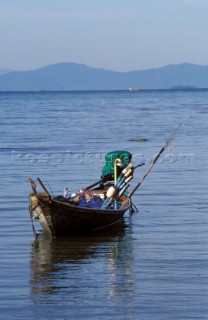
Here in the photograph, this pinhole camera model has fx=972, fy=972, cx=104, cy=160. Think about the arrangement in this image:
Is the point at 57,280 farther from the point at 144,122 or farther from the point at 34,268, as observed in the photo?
the point at 144,122

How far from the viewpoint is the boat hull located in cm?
2092

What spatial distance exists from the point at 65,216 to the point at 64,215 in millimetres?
57

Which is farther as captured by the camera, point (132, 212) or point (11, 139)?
point (11, 139)

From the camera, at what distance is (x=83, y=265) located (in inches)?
737

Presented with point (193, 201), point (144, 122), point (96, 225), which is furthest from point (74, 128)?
point (96, 225)

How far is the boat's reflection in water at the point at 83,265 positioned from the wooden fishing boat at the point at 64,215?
0.22 m

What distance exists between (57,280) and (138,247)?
3.74m

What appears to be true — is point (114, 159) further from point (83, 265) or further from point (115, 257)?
point (83, 265)

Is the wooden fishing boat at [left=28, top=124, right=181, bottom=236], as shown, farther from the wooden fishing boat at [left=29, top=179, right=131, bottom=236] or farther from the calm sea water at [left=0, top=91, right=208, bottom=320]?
the calm sea water at [left=0, top=91, right=208, bottom=320]

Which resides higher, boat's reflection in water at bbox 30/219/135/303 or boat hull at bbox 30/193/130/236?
boat hull at bbox 30/193/130/236

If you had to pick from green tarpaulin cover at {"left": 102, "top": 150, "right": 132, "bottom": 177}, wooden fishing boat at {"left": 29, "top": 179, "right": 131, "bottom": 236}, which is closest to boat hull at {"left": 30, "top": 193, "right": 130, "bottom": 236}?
wooden fishing boat at {"left": 29, "top": 179, "right": 131, "bottom": 236}

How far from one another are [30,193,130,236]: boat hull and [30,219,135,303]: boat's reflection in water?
217 millimetres

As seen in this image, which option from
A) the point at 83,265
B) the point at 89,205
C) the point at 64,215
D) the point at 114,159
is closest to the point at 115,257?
the point at 83,265

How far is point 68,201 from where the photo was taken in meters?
22.1
